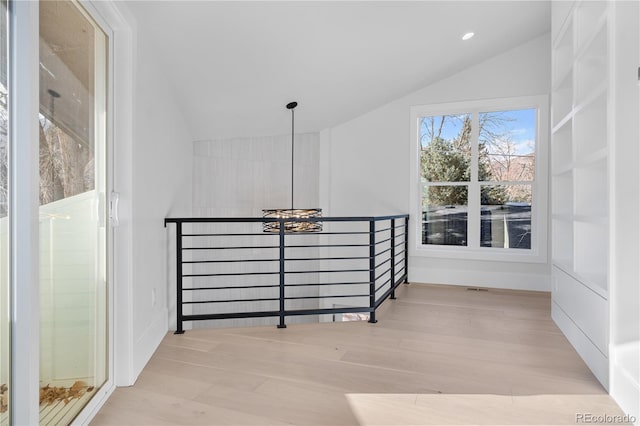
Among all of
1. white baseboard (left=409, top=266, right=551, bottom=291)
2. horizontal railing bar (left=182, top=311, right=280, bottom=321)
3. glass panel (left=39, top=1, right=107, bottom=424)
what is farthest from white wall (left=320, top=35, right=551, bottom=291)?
glass panel (left=39, top=1, right=107, bottom=424)

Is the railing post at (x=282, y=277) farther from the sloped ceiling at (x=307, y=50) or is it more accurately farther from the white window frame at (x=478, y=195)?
the white window frame at (x=478, y=195)

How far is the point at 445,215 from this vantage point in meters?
4.62

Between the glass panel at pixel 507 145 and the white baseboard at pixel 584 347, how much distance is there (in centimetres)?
177

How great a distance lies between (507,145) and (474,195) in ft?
2.17

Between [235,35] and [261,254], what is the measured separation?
253cm

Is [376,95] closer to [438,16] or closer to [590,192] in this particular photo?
[438,16]

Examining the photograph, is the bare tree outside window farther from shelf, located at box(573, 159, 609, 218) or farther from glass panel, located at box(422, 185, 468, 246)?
shelf, located at box(573, 159, 609, 218)

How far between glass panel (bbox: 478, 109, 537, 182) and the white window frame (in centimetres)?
7

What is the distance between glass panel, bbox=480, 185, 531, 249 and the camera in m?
4.30

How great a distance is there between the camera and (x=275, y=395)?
1.92 m

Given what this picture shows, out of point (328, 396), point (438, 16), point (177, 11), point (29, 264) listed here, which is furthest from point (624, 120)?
point (29, 264)

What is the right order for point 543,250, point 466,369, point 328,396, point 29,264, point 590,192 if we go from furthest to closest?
point 543,250
point 590,192
point 466,369
point 328,396
point 29,264

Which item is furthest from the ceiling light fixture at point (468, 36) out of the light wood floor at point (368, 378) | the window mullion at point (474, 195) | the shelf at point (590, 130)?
the light wood floor at point (368, 378)

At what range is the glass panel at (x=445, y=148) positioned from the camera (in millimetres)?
4547
